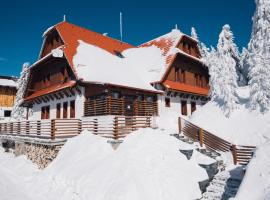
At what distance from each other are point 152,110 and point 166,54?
7.04 m

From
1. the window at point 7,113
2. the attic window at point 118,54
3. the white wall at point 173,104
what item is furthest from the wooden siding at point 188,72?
the window at point 7,113

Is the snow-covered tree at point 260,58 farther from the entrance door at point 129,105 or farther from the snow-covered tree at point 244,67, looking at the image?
the entrance door at point 129,105

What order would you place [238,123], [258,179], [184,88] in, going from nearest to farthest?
[258,179] → [238,123] → [184,88]

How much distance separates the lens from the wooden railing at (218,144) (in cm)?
1529

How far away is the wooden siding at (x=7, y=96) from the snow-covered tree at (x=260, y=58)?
40965 millimetres

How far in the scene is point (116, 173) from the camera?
11422 mm

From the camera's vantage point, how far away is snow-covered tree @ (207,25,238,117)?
68.6 feet

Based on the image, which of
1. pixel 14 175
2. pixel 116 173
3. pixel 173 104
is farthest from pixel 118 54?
pixel 116 173

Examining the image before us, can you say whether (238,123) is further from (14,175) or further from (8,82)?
(8,82)

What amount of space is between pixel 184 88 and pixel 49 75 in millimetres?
14172

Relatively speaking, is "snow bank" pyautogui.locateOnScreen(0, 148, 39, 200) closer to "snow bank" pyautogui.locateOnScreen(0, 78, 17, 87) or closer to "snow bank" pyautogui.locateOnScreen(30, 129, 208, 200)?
"snow bank" pyautogui.locateOnScreen(30, 129, 208, 200)

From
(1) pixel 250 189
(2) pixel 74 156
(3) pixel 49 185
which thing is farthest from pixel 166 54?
(1) pixel 250 189

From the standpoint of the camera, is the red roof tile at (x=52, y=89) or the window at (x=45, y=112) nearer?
the red roof tile at (x=52, y=89)

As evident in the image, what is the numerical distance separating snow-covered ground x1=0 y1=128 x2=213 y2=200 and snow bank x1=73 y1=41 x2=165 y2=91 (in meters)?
5.45
